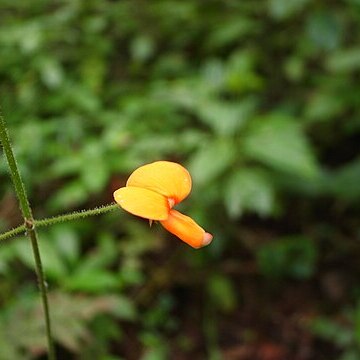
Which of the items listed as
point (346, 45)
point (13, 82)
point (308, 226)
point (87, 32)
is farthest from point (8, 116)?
point (346, 45)

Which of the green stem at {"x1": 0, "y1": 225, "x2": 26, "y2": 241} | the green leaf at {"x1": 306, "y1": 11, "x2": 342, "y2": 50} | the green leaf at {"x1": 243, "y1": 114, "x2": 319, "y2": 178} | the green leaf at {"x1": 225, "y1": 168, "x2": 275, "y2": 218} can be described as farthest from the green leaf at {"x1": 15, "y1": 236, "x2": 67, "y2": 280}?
the green leaf at {"x1": 306, "y1": 11, "x2": 342, "y2": 50}

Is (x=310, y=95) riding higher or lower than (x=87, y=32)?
lower

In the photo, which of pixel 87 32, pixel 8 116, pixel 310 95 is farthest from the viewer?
pixel 87 32

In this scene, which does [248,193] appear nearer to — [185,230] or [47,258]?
[47,258]

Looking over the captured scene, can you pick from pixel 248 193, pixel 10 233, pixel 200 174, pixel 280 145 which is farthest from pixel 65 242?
pixel 10 233

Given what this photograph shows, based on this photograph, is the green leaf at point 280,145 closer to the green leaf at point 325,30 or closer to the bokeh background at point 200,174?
the bokeh background at point 200,174

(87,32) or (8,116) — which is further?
(87,32)

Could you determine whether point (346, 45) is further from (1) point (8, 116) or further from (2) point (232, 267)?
(1) point (8, 116)
